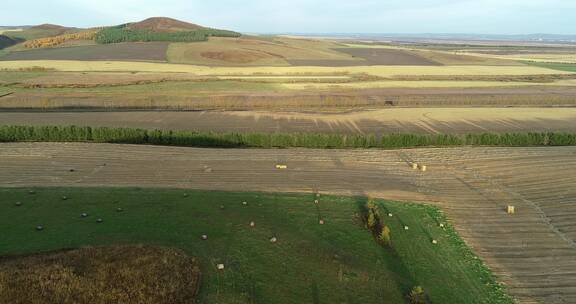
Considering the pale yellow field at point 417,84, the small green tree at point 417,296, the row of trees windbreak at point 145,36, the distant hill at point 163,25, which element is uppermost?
the distant hill at point 163,25

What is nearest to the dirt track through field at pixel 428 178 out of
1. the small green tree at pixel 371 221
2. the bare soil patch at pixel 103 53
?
the small green tree at pixel 371 221

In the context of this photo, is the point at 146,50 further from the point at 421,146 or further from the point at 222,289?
the point at 222,289

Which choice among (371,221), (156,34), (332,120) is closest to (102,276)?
(371,221)

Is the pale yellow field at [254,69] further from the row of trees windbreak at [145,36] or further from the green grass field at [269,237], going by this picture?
the green grass field at [269,237]

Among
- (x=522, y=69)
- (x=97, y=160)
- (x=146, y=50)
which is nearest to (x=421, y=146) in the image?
(x=97, y=160)

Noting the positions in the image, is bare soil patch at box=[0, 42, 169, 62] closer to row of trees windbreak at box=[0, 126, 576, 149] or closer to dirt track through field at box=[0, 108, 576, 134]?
dirt track through field at box=[0, 108, 576, 134]

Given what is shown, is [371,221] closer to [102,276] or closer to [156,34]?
[102,276]
